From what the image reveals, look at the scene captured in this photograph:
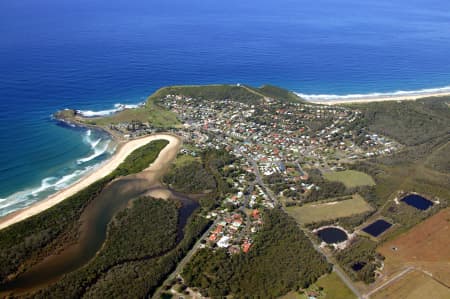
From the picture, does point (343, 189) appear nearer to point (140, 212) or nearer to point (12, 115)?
point (140, 212)

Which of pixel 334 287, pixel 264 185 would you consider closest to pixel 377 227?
pixel 334 287

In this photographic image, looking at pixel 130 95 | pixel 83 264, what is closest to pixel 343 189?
pixel 83 264

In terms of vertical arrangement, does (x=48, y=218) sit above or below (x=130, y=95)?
below

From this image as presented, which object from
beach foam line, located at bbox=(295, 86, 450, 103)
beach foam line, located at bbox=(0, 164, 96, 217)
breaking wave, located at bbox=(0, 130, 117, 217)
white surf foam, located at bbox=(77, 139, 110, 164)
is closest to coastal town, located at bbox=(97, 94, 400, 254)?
breaking wave, located at bbox=(0, 130, 117, 217)

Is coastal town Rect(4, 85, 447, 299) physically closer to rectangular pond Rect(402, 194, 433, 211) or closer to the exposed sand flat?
rectangular pond Rect(402, 194, 433, 211)

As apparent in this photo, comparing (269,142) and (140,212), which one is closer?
(140,212)

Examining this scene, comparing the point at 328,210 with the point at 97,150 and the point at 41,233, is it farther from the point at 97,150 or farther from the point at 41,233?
the point at 97,150

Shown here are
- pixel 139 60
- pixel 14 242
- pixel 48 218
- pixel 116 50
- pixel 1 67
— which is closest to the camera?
pixel 14 242
